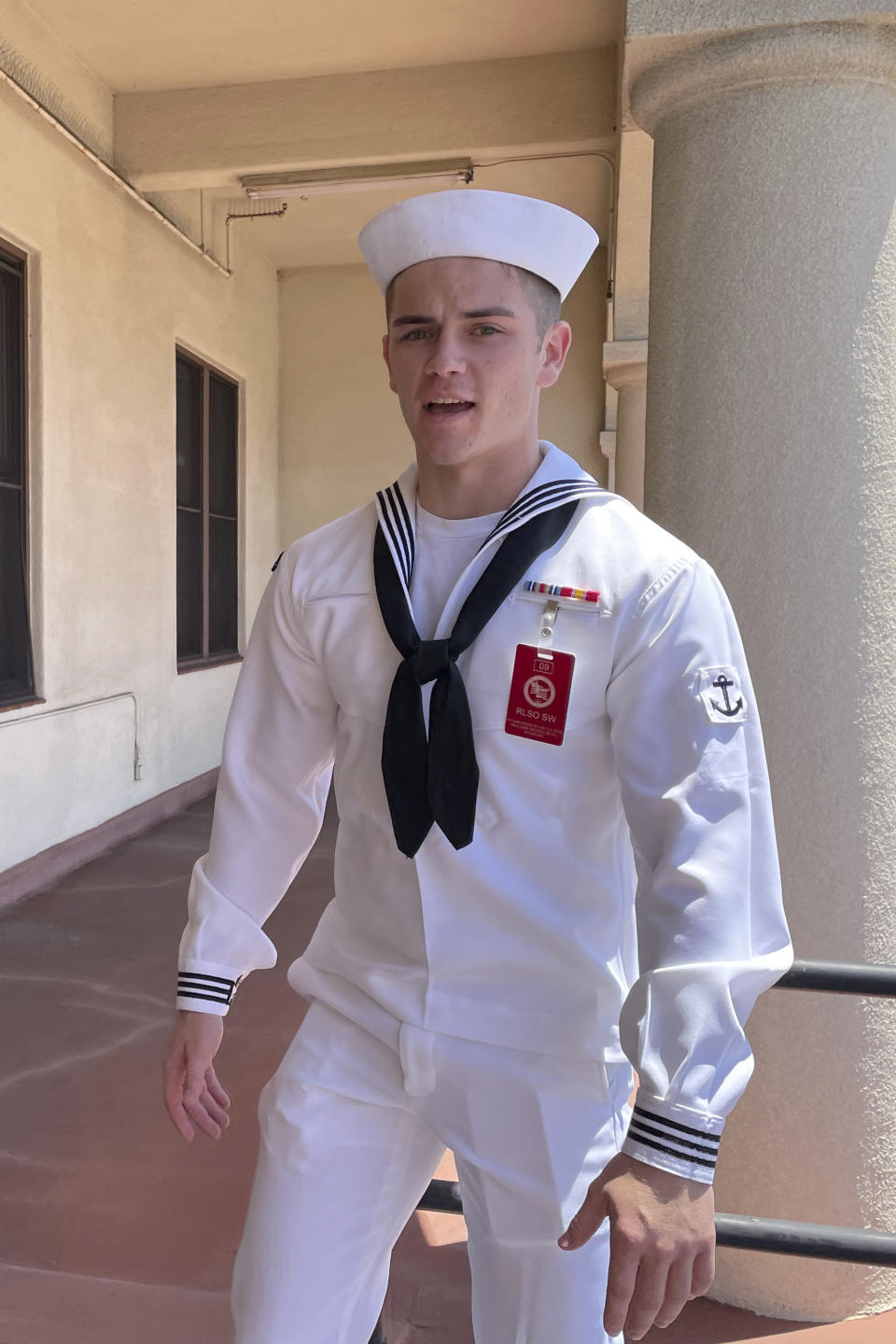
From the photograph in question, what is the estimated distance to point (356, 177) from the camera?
606 centimetres

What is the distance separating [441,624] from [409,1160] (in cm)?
62

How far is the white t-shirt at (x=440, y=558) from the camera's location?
4.22 feet

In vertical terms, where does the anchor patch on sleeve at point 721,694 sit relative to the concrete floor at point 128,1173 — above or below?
above

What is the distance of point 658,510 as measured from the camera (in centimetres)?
213

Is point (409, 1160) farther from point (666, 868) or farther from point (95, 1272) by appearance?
point (95, 1272)

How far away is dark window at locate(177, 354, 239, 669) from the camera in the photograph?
291 inches

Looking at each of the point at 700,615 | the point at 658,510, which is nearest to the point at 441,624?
the point at 700,615

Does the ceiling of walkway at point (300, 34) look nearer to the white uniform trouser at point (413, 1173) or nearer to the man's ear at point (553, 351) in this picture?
the man's ear at point (553, 351)

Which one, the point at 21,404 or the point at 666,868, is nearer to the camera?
the point at 666,868

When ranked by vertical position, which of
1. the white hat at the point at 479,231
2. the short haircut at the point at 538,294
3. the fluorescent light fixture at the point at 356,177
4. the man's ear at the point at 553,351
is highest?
the fluorescent light fixture at the point at 356,177

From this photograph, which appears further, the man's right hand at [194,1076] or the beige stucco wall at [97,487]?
the beige stucco wall at [97,487]

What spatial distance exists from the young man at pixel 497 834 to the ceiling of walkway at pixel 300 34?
13.8 feet

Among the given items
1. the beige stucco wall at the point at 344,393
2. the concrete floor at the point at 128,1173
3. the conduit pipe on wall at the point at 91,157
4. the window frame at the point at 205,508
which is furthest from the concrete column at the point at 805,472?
the beige stucco wall at the point at 344,393

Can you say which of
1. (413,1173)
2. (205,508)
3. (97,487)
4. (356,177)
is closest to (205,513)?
(205,508)
